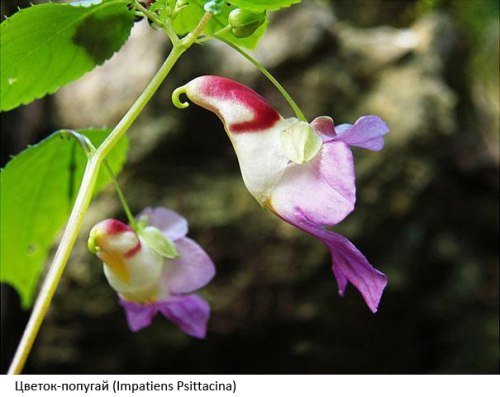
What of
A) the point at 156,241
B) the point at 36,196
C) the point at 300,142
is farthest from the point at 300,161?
the point at 36,196

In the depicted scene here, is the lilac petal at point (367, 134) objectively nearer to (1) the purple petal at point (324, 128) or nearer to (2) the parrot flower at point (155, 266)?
(1) the purple petal at point (324, 128)

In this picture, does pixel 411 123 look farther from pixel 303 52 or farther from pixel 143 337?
pixel 143 337

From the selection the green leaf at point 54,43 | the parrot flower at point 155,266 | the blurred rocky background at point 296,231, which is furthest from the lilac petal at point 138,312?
the blurred rocky background at point 296,231

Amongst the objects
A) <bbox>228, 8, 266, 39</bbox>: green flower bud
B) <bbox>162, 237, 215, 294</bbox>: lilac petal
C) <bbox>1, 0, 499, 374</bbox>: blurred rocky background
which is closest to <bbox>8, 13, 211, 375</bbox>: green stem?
<bbox>228, 8, 266, 39</bbox>: green flower bud

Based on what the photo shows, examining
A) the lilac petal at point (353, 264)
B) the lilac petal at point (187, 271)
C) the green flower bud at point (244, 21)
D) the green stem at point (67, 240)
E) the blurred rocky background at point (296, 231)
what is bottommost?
the blurred rocky background at point (296, 231)

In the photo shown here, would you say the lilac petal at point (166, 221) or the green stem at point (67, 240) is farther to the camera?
the lilac petal at point (166, 221)

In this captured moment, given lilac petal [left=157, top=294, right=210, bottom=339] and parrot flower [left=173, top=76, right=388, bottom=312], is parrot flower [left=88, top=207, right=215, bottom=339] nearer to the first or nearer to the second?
lilac petal [left=157, top=294, right=210, bottom=339]
